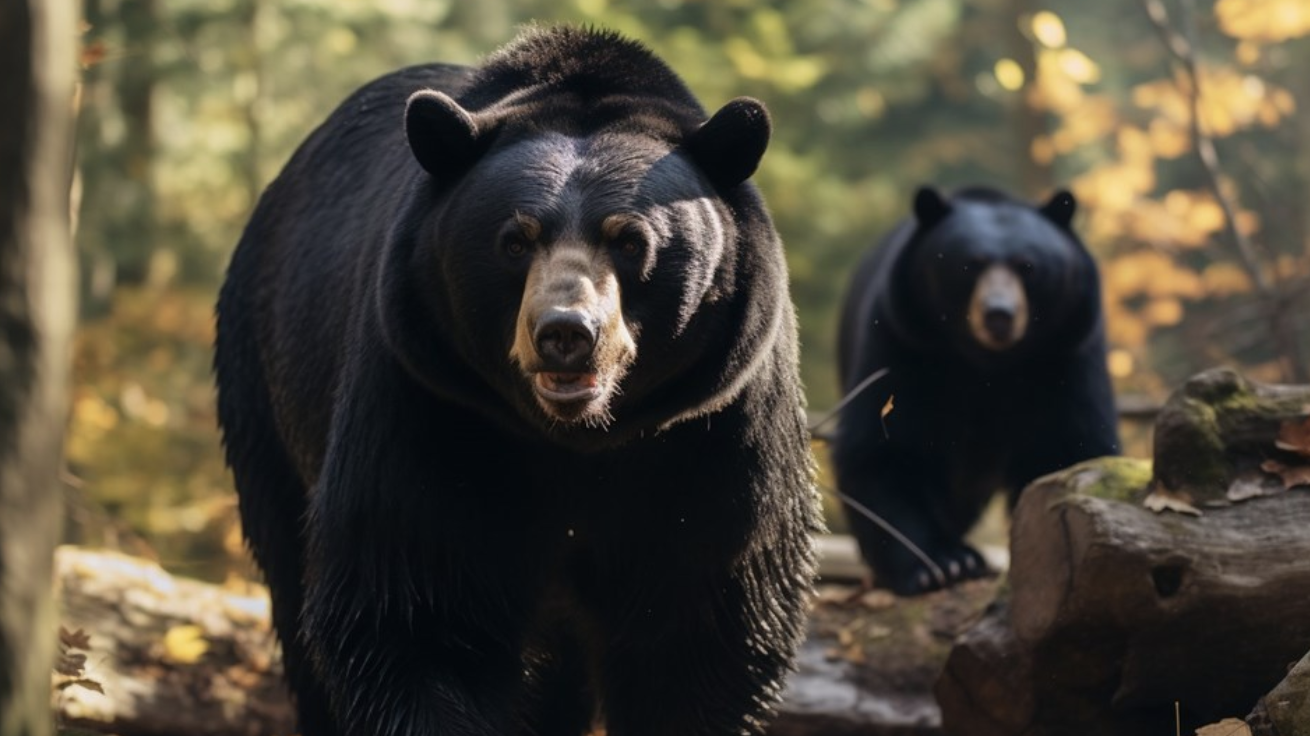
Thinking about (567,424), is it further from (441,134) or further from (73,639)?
(73,639)

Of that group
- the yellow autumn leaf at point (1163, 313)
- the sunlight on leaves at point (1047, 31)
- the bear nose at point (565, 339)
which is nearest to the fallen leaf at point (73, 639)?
the bear nose at point (565, 339)

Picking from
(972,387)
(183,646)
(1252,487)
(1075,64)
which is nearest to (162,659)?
(183,646)

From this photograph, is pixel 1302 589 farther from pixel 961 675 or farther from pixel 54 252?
pixel 54 252

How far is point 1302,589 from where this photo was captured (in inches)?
191

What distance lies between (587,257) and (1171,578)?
201 cm

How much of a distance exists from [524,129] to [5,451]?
7.55 feet

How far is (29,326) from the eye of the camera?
2.63m

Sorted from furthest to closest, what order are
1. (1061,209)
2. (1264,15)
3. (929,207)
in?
(1264,15), (929,207), (1061,209)

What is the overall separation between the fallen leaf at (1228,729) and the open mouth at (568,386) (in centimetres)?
183

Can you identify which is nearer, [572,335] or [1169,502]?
[572,335]

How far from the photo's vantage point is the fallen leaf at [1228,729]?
438 cm

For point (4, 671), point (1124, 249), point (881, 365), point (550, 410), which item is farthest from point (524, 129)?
point (1124, 249)

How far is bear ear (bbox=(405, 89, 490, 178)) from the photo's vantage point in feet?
14.8

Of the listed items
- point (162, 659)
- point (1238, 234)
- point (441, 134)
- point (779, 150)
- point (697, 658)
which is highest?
point (441, 134)
